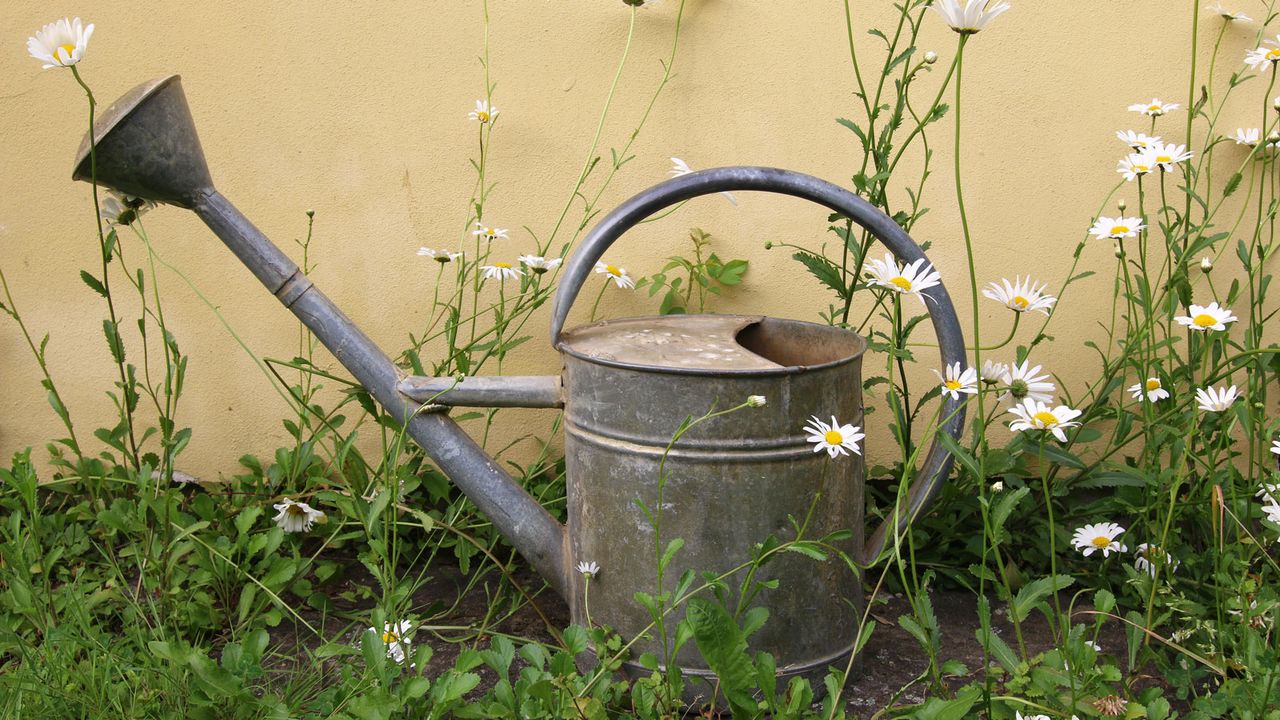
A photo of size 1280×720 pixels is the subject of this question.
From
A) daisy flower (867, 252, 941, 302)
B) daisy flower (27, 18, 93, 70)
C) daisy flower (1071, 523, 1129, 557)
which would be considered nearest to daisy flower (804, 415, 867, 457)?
daisy flower (867, 252, 941, 302)

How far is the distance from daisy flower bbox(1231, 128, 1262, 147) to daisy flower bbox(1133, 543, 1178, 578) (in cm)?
80

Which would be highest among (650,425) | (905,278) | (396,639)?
(905,278)

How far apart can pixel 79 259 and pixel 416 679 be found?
1.41 metres

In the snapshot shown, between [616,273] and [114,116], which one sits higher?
[114,116]

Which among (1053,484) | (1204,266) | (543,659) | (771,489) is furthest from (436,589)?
(1204,266)

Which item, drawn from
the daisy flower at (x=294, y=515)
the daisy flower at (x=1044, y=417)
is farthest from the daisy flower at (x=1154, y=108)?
the daisy flower at (x=294, y=515)

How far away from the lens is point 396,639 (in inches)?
63.5

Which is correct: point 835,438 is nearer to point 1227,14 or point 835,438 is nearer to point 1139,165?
point 1139,165

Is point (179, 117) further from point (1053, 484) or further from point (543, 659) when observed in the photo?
point (1053, 484)

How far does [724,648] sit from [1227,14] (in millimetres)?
1572

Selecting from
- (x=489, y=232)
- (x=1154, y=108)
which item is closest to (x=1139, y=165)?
(x=1154, y=108)

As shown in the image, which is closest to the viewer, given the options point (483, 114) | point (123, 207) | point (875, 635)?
point (123, 207)

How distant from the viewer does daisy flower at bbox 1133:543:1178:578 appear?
164 cm

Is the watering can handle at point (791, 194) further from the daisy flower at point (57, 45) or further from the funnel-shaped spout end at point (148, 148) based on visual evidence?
the daisy flower at point (57, 45)
